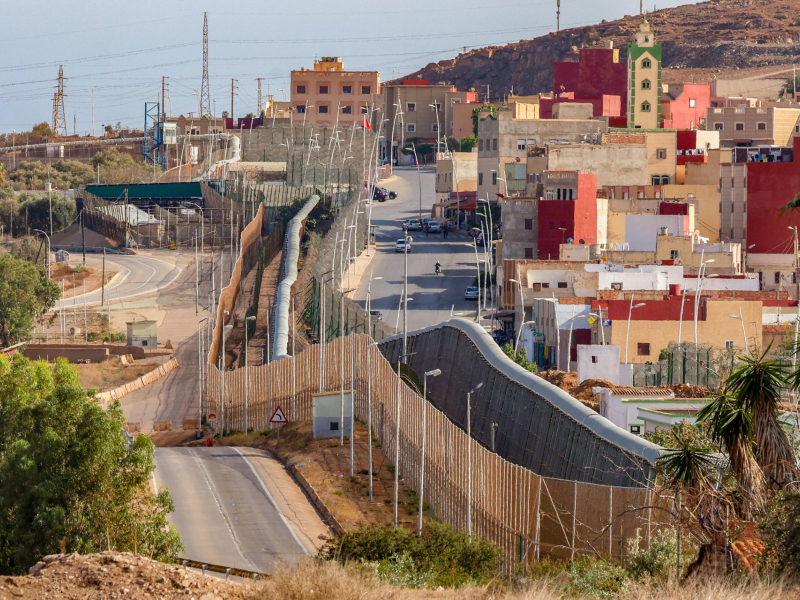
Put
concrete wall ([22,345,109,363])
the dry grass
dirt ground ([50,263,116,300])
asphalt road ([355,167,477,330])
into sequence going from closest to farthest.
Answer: the dry grass → concrete wall ([22,345,109,363]) → asphalt road ([355,167,477,330]) → dirt ground ([50,263,116,300])

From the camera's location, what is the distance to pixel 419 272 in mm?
77438

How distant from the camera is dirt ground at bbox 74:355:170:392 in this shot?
5412cm

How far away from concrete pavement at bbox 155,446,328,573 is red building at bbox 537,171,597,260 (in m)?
41.6

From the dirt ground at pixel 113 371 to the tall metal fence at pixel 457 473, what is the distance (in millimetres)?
11884

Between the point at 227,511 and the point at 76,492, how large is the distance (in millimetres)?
7842

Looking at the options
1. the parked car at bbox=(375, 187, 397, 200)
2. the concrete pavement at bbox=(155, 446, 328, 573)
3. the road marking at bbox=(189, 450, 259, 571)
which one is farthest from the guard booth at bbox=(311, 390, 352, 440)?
the parked car at bbox=(375, 187, 397, 200)

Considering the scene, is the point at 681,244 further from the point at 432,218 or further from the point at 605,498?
the point at 605,498

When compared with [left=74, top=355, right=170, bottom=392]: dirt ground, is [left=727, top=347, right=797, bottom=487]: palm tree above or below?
above

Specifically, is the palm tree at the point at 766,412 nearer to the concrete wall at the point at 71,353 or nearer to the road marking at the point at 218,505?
the road marking at the point at 218,505

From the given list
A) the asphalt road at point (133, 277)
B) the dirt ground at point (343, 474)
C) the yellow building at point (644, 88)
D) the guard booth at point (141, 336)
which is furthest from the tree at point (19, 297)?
the yellow building at point (644, 88)

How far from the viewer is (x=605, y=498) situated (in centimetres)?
1952

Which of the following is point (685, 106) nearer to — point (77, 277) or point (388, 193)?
point (388, 193)

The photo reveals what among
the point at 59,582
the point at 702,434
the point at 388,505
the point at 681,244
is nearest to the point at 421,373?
the point at 388,505

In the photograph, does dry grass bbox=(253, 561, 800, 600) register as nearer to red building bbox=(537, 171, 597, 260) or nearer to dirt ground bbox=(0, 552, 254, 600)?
dirt ground bbox=(0, 552, 254, 600)
